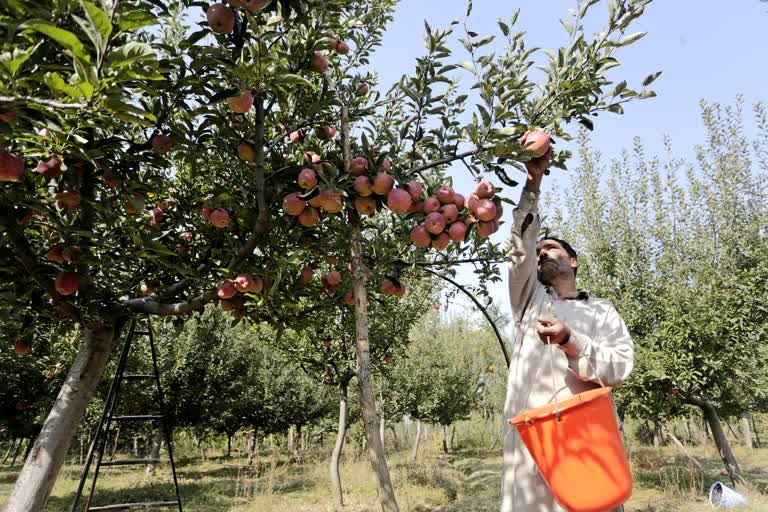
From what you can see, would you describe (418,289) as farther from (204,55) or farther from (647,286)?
(204,55)

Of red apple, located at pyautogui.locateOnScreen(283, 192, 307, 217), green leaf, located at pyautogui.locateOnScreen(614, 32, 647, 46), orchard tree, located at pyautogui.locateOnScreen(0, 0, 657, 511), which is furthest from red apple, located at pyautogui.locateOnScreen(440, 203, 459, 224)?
green leaf, located at pyautogui.locateOnScreen(614, 32, 647, 46)

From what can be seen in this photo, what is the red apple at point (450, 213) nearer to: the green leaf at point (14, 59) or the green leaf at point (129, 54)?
the green leaf at point (129, 54)

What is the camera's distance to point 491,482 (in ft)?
39.8

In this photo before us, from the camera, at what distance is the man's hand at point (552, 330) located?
1.49 m

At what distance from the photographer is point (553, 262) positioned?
2.13 meters

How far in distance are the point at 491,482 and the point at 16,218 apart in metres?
12.7

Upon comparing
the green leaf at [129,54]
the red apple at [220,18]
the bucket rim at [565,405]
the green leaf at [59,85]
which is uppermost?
the red apple at [220,18]

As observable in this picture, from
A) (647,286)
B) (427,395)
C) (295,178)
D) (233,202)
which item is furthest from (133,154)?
(427,395)

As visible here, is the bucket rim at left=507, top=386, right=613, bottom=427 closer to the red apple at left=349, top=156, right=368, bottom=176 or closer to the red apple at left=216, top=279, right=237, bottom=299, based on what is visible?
the red apple at left=349, top=156, right=368, bottom=176

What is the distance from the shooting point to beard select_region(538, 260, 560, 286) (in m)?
2.12

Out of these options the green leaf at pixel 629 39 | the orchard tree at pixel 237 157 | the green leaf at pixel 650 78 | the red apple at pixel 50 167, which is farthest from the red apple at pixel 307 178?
the green leaf at pixel 650 78

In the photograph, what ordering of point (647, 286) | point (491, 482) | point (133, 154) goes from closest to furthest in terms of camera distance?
1. point (133, 154)
2. point (647, 286)
3. point (491, 482)

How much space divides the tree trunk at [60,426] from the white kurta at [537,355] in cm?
219

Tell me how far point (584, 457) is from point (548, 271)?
3.02 ft
